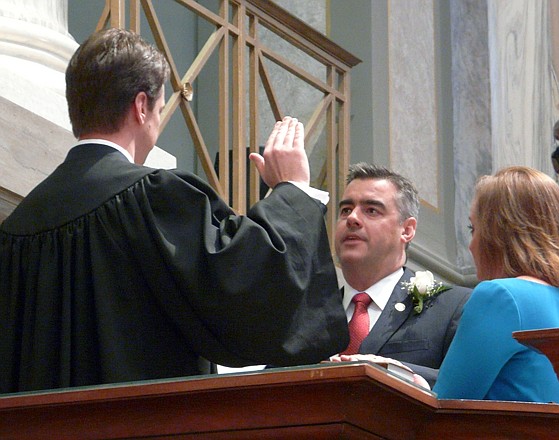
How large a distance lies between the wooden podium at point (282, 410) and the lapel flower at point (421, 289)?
2539mm

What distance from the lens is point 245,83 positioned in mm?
7738

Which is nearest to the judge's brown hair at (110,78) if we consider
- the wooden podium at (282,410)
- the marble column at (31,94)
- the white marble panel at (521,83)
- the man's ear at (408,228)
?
the marble column at (31,94)

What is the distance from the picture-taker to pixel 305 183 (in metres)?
3.41

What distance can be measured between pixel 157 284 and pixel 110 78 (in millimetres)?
621

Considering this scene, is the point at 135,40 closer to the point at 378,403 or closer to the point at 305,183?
the point at 305,183

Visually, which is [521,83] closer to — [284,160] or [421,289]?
[421,289]

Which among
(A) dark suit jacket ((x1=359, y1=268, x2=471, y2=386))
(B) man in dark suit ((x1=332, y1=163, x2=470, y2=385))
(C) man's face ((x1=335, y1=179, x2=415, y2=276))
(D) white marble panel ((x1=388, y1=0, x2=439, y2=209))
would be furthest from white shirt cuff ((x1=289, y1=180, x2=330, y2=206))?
(D) white marble panel ((x1=388, y1=0, x2=439, y2=209))

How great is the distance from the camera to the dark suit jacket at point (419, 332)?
15.4ft

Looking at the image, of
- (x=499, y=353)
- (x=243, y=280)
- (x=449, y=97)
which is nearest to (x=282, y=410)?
(x=243, y=280)

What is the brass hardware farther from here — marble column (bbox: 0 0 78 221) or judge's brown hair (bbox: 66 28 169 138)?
judge's brown hair (bbox: 66 28 169 138)

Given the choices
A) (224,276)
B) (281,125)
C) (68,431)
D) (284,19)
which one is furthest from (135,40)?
(284,19)

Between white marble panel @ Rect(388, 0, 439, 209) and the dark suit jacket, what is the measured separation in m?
4.97

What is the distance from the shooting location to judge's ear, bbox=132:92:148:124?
3422mm

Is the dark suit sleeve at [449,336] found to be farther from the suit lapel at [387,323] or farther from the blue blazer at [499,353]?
the blue blazer at [499,353]
